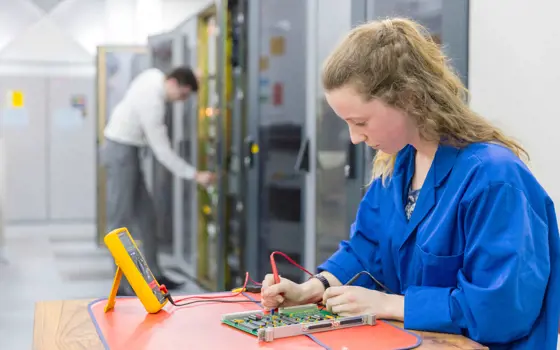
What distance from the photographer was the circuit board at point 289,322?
4.36 feet

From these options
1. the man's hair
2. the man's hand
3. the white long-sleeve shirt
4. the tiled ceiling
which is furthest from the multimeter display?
the tiled ceiling

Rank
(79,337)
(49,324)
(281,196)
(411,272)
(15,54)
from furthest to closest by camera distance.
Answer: (15,54) < (281,196) < (411,272) < (49,324) < (79,337)

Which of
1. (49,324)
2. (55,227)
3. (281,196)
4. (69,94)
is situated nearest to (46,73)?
(69,94)

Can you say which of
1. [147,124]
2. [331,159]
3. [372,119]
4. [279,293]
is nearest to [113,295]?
[279,293]

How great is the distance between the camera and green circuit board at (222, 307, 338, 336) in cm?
137

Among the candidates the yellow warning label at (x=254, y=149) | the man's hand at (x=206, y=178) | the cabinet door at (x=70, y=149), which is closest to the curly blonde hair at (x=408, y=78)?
the yellow warning label at (x=254, y=149)

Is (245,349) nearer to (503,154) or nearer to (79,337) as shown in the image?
(79,337)

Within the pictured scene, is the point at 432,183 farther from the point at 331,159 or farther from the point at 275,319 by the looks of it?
the point at 331,159

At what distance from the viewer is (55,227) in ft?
31.3

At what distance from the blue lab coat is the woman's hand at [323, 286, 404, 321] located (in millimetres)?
31

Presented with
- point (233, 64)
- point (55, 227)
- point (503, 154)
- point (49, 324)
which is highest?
point (233, 64)

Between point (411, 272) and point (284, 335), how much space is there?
1.35ft

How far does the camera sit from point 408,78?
1486 millimetres

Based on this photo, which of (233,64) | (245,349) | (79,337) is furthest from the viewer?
(233,64)
